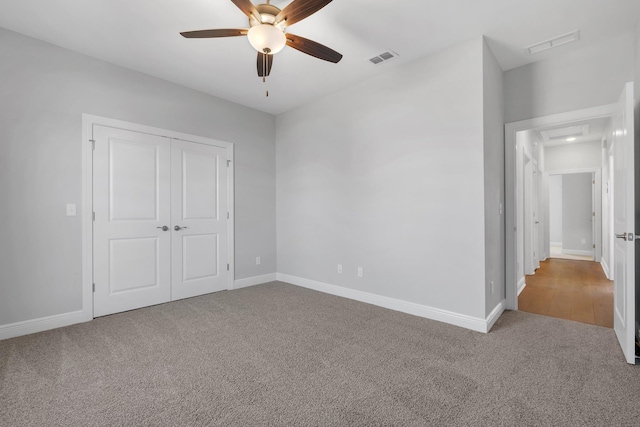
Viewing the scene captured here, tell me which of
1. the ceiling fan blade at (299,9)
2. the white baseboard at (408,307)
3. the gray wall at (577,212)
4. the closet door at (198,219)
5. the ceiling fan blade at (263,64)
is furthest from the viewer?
the gray wall at (577,212)

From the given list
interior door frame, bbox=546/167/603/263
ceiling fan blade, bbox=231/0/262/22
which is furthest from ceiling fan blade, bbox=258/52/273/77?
interior door frame, bbox=546/167/603/263

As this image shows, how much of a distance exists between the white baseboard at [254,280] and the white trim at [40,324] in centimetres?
183

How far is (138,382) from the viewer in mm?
1975

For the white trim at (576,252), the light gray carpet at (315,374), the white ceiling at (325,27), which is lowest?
the light gray carpet at (315,374)

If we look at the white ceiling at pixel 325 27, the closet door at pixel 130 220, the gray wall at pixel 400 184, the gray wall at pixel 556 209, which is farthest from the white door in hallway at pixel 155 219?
the gray wall at pixel 556 209

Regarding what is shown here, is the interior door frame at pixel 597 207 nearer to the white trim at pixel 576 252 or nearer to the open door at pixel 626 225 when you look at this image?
the white trim at pixel 576 252

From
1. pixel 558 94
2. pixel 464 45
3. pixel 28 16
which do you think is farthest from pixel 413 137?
pixel 28 16

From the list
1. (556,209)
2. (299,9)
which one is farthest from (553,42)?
(556,209)

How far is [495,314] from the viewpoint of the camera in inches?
120

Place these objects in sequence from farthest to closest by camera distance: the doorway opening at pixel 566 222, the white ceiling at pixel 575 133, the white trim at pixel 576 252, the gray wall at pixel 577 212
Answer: the gray wall at pixel 577 212 → the white trim at pixel 576 252 → the white ceiling at pixel 575 133 → the doorway opening at pixel 566 222

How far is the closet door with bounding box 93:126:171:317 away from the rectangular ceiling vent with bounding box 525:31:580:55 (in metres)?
4.14

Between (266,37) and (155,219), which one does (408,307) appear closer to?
(266,37)

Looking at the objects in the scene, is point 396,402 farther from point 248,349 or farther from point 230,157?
point 230,157

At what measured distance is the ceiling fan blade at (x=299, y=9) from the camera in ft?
6.24
